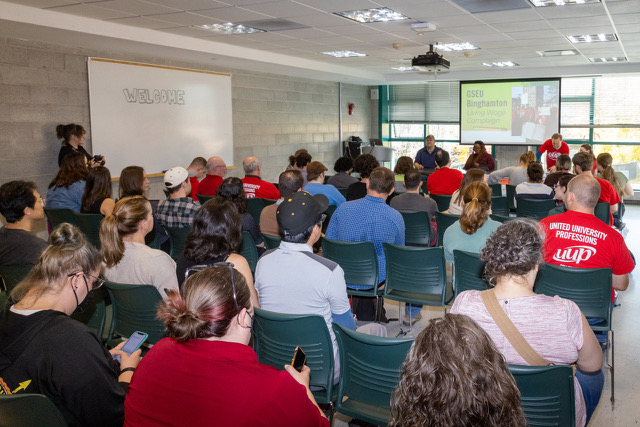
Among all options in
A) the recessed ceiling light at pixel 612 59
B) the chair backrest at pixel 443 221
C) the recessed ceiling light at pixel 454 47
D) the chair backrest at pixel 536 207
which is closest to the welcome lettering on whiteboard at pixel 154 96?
the recessed ceiling light at pixel 454 47

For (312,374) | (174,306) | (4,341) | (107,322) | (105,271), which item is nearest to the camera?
(174,306)

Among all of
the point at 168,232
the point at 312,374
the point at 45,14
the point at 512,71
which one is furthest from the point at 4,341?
the point at 512,71

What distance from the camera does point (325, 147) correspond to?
1341cm

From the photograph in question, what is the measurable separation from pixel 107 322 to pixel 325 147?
10.3 meters

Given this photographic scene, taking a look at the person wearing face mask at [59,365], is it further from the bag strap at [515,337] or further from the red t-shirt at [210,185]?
the red t-shirt at [210,185]

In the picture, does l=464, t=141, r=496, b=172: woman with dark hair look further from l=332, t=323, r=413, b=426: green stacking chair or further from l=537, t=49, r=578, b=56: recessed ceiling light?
l=332, t=323, r=413, b=426: green stacking chair

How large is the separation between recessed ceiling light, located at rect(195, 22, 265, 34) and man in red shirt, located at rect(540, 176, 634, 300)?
196 inches

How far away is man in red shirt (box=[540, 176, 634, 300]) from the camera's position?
3.21 meters

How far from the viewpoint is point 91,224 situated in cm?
477

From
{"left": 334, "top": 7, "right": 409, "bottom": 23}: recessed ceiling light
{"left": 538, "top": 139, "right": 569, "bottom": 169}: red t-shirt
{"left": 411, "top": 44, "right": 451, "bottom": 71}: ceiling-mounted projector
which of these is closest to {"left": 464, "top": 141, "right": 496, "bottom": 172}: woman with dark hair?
{"left": 538, "top": 139, "right": 569, "bottom": 169}: red t-shirt

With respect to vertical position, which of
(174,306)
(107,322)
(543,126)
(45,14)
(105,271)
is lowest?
(107,322)

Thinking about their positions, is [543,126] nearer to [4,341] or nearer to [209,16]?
[209,16]

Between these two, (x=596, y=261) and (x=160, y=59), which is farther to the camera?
(x=160, y=59)

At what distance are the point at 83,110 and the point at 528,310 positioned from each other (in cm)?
715
